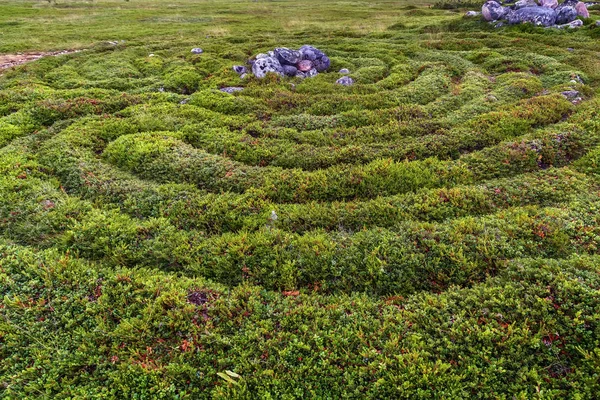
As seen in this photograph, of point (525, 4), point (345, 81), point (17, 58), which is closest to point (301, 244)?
point (345, 81)

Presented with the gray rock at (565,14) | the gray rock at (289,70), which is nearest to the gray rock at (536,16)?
the gray rock at (565,14)

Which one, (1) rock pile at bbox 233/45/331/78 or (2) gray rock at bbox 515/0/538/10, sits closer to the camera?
(1) rock pile at bbox 233/45/331/78

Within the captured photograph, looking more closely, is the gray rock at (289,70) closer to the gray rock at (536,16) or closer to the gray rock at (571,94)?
the gray rock at (571,94)

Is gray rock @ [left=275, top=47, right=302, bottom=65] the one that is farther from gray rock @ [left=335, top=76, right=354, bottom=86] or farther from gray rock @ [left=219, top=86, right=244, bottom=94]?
gray rock @ [left=219, top=86, right=244, bottom=94]

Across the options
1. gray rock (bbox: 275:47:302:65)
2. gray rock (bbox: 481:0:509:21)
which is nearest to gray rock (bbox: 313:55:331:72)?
gray rock (bbox: 275:47:302:65)

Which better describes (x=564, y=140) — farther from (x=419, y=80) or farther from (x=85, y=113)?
(x=85, y=113)
